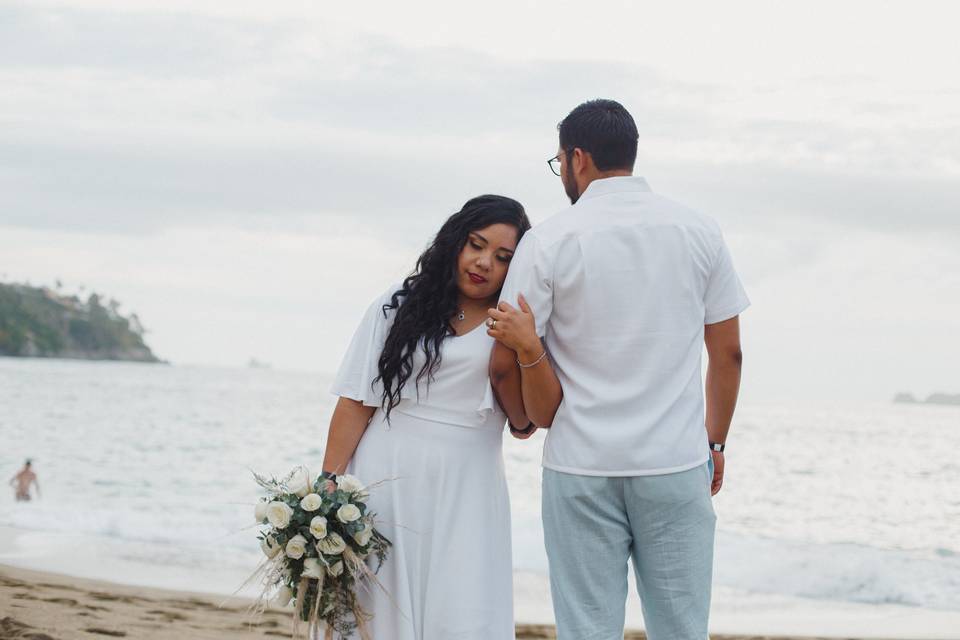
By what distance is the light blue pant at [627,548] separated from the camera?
104 inches

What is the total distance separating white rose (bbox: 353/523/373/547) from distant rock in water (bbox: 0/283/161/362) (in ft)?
189

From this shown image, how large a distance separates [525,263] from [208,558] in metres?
7.99

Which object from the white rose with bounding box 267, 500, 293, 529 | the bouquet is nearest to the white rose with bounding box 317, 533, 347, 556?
the bouquet

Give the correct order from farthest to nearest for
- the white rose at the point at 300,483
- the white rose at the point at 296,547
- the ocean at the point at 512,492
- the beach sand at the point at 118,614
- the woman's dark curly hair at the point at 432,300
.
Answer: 1. the ocean at the point at 512,492
2. the beach sand at the point at 118,614
3. the woman's dark curly hair at the point at 432,300
4. the white rose at the point at 300,483
5. the white rose at the point at 296,547

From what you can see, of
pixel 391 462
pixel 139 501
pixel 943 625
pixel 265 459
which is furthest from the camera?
pixel 265 459

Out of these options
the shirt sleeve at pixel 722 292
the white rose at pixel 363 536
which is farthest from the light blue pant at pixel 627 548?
the white rose at pixel 363 536

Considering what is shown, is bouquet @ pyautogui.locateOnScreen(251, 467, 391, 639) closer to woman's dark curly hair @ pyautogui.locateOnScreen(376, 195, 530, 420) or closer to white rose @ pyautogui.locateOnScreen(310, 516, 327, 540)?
white rose @ pyautogui.locateOnScreen(310, 516, 327, 540)

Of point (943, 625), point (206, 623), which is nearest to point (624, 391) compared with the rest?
point (206, 623)

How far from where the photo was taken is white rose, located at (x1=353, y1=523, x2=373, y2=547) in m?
2.93

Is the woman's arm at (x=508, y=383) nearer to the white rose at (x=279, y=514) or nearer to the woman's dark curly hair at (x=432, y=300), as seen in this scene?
the woman's dark curly hair at (x=432, y=300)

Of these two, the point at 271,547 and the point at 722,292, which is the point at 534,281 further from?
the point at 271,547

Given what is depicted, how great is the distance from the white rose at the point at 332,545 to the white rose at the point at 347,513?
0.16 feet

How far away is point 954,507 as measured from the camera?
16.0 metres

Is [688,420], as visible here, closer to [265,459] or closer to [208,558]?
[208,558]
